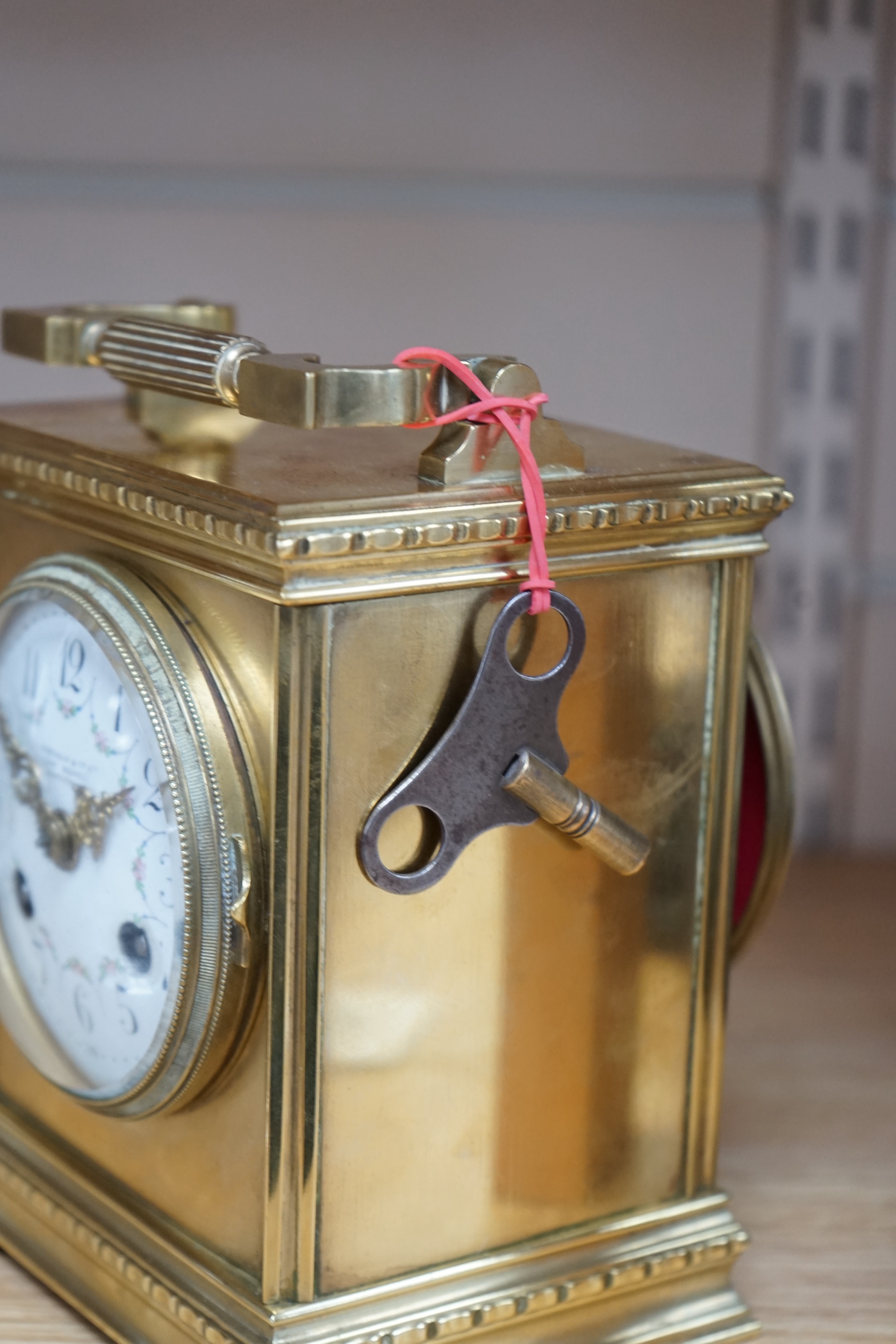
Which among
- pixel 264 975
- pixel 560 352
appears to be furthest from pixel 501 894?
pixel 560 352

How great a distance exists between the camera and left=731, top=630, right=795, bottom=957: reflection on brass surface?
2.67 ft

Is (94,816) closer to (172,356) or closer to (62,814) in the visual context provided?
(62,814)

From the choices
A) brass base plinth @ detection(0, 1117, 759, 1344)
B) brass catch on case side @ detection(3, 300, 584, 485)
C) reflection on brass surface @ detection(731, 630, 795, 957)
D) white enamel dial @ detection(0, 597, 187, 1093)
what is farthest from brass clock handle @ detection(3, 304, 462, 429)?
brass base plinth @ detection(0, 1117, 759, 1344)

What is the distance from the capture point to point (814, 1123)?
969 mm

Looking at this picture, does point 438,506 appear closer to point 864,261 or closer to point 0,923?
point 0,923

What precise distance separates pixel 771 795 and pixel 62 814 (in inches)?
12.5

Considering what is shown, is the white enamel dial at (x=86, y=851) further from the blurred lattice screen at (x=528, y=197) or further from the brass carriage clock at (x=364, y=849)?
the blurred lattice screen at (x=528, y=197)

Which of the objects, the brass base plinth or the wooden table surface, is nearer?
the brass base plinth

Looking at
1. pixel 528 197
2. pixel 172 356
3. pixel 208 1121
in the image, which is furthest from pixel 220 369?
pixel 528 197

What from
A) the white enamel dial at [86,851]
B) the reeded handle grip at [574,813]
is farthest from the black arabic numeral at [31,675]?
the reeded handle grip at [574,813]

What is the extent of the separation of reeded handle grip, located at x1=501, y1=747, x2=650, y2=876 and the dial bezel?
10cm

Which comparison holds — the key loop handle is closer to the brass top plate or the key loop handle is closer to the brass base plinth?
the brass top plate

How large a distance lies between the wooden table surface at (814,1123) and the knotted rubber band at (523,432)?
0.35 metres

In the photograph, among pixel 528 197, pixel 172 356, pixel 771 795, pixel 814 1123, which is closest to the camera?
pixel 172 356
